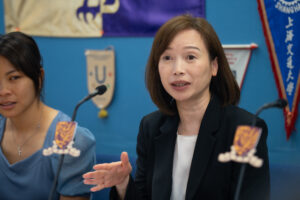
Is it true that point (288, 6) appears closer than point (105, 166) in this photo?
No

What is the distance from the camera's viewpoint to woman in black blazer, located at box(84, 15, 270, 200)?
3.96ft

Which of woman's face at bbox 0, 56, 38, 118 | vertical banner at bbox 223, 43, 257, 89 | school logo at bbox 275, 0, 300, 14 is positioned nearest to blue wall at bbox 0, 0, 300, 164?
vertical banner at bbox 223, 43, 257, 89

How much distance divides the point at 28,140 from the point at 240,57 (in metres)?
1.31

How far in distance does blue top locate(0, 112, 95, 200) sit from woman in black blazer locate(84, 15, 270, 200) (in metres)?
0.20

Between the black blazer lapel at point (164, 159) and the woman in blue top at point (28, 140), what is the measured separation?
0.27m

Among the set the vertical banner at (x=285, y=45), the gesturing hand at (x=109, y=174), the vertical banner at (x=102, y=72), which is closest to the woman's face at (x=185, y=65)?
the gesturing hand at (x=109, y=174)

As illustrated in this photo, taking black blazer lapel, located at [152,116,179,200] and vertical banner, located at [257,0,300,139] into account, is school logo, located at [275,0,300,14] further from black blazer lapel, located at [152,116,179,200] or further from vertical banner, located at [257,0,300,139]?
black blazer lapel, located at [152,116,179,200]

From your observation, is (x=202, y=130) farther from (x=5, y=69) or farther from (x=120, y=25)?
(x=120, y=25)

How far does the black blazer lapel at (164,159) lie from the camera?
51.9 inches

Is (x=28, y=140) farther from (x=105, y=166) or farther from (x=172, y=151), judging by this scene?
(x=172, y=151)

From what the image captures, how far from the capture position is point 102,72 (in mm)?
2762

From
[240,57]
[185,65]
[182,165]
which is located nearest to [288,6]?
[240,57]

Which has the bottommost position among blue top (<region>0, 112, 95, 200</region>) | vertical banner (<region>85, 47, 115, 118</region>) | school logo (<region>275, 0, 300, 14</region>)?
blue top (<region>0, 112, 95, 200</region>)

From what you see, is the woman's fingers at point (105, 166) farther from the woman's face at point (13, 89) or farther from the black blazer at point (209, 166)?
the woman's face at point (13, 89)
